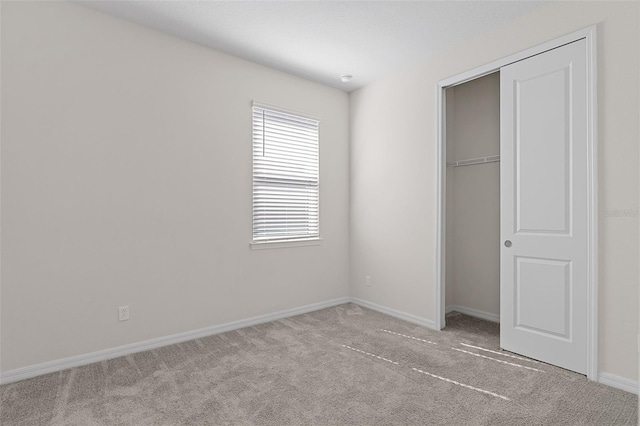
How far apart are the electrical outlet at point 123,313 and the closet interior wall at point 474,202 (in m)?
3.43

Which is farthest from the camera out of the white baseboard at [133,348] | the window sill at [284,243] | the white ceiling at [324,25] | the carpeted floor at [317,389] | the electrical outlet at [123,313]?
the window sill at [284,243]

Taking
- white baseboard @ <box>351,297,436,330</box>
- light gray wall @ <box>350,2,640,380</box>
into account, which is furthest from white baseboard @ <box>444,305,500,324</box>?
light gray wall @ <box>350,2,640,380</box>

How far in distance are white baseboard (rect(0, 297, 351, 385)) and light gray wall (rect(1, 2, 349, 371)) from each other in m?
0.05

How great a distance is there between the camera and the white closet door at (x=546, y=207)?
2.54 metres

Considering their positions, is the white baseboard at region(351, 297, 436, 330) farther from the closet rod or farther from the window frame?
the closet rod

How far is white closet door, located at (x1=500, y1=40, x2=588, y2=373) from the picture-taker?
2543mm

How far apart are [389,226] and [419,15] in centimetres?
215

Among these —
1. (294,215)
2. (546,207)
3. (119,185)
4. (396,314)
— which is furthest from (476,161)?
(119,185)

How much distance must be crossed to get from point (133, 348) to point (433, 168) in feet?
10.6

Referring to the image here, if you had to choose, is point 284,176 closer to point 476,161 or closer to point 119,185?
point 119,185

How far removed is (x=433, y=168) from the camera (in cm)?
358

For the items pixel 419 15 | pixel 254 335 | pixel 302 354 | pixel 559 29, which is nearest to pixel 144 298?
pixel 254 335

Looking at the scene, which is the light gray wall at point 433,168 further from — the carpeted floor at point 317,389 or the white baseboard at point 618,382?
the carpeted floor at point 317,389

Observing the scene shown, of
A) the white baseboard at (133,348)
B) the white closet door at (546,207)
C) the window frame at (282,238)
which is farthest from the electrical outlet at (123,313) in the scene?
the white closet door at (546,207)
